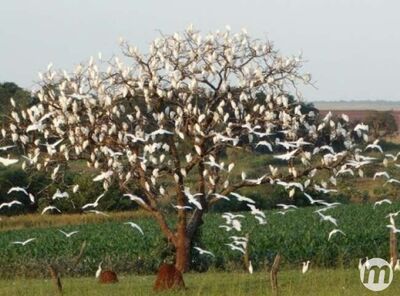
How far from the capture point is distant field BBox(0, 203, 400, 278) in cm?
2273

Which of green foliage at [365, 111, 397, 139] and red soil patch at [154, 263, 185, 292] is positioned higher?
red soil patch at [154, 263, 185, 292]

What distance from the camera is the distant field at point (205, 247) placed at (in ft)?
74.6

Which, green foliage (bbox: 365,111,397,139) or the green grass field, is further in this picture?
green foliage (bbox: 365,111,397,139)

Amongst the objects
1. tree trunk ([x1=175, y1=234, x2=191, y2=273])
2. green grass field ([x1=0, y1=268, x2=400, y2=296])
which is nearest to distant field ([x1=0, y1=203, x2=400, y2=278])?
tree trunk ([x1=175, y1=234, x2=191, y2=273])

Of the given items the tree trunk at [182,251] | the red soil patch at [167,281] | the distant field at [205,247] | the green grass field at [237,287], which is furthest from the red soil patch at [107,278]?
the distant field at [205,247]

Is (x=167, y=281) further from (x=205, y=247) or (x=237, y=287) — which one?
(x=205, y=247)

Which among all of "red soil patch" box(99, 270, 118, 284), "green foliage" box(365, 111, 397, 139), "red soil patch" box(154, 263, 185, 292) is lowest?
"green foliage" box(365, 111, 397, 139)

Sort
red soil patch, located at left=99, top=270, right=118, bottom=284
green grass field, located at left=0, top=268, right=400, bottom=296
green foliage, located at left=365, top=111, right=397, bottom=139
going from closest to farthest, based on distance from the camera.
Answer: green grass field, located at left=0, top=268, right=400, bottom=296, red soil patch, located at left=99, top=270, right=118, bottom=284, green foliage, located at left=365, top=111, right=397, bottom=139

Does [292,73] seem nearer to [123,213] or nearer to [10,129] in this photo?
[10,129]

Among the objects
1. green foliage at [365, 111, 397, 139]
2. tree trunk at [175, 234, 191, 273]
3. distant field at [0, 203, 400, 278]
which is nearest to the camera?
tree trunk at [175, 234, 191, 273]

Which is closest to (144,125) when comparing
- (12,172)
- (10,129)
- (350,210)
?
(10,129)

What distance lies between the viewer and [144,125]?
18703mm

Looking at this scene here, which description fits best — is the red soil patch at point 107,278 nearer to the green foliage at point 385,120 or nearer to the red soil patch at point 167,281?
the red soil patch at point 167,281

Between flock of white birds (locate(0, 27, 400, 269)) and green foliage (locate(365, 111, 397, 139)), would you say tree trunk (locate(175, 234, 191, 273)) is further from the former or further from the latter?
green foliage (locate(365, 111, 397, 139))
